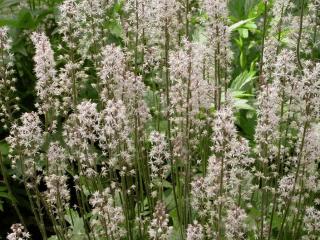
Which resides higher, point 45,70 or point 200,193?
point 45,70

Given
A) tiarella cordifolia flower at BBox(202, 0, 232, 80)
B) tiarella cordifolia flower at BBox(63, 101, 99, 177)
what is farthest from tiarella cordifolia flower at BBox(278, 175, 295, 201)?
tiarella cordifolia flower at BBox(63, 101, 99, 177)

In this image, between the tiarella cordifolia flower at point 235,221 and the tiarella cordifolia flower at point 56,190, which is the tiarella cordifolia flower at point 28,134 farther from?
the tiarella cordifolia flower at point 235,221

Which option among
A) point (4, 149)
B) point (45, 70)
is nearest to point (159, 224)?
point (45, 70)

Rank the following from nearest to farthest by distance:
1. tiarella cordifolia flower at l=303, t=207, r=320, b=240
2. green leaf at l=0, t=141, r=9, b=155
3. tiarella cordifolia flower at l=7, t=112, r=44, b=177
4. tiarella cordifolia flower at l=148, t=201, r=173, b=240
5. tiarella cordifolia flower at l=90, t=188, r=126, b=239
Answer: tiarella cordifolia flower at l=148, t=201, r=173, b=240, tiarella cordifolia flower at l=90, t=188, r=126, b=239, tiarella cordifolia flower at l=7, t=112, r=44, b=177, tiarella cordifolia flower at l=303, t=207, r=320, b=240, green leaf at l=0, t=141, r=9, b=155

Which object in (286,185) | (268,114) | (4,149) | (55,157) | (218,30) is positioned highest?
(218,30)

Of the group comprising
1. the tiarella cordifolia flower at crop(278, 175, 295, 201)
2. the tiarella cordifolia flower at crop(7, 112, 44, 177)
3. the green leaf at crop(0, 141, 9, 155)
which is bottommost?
the green leaf at crop(0, 141, 9, 155)

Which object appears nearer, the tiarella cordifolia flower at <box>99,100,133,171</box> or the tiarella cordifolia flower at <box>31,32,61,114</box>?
the tiarella cordifolia flower at <box>99,100,133,171</box>

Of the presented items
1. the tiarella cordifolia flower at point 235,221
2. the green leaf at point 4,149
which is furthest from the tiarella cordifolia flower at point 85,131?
the green leaf at point 4,149

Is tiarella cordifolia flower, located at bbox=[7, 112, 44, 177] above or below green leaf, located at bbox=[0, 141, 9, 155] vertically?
above

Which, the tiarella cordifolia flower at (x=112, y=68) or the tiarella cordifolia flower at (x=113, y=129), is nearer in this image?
the tiarella cordifolia flower at (x=113, y=129)

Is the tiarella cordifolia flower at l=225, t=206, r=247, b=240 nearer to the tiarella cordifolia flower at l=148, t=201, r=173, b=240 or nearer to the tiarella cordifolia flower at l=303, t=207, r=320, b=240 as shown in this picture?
the tiarella cordifolia flower at l=148, t=201, r=173, b=240

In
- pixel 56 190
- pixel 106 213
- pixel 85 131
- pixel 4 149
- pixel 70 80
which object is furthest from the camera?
pixel 4 149

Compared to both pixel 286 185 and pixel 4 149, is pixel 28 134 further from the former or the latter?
pixel 4 149

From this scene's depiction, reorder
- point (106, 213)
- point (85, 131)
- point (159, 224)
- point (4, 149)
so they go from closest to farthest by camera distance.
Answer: point (159, 224) → point (85, 131) → point (106, 213) → point (4, 149)
